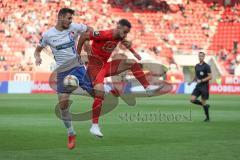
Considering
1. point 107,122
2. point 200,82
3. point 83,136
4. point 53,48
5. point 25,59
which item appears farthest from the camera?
point 25,59

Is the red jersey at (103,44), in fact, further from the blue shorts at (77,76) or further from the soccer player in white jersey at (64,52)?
the soccer player in white jersey at (64,52)

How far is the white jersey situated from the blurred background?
2642cm

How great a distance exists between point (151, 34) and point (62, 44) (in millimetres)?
37443

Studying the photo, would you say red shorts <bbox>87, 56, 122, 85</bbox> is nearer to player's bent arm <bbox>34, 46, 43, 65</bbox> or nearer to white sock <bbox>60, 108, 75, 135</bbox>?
white sock <bbox>60, 108, 75, 135</bbox>

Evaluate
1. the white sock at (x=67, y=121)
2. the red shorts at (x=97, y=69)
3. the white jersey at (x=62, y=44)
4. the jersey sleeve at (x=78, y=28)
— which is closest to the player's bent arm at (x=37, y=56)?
the white jersey at (x=62, y=44)

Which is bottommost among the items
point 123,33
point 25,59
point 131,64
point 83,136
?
point 25,59

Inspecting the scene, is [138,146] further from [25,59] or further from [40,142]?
[25,59]

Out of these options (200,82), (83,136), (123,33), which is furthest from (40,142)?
(200,82)

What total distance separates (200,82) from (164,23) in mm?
31229

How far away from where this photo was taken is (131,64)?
50.7 ft

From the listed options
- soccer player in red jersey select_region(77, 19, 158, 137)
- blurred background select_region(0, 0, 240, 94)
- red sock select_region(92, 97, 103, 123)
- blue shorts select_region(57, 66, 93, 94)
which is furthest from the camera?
blurred background select_region(0, 0, 240, 94)

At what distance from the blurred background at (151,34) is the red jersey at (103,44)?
24.9 m

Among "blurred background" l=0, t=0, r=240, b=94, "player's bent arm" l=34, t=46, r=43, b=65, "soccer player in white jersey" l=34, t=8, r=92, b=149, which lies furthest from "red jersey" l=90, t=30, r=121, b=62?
"blurred background" l=0, t=0, r=240, b=94

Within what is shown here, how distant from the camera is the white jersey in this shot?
39.1ft
